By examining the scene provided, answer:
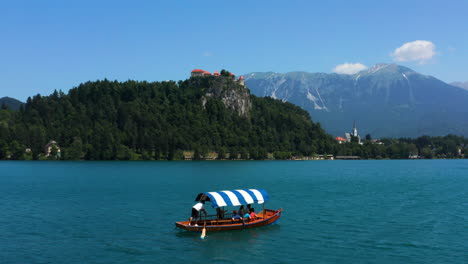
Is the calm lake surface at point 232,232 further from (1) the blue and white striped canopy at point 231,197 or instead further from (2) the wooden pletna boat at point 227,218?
(1) the blue and white striped canopy at point 231,197

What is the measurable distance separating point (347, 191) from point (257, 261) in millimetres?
66131

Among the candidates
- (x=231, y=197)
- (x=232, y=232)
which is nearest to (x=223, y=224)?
(x=232, y=232)

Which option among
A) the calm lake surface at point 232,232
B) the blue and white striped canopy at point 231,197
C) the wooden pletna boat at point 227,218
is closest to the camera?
the calm lake surface at point 232,232

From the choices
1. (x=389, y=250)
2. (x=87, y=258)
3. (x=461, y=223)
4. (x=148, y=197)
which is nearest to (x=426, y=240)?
(x=389, y=250)

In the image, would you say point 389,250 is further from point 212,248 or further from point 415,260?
point 212,248

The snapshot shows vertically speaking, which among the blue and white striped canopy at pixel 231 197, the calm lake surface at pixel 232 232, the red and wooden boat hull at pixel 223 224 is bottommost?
the calm lake surface at pixel 232 232

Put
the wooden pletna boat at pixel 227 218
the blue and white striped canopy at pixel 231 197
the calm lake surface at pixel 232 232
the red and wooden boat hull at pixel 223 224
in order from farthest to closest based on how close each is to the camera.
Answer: the blue and white striped canopy at pixel 231 197 → the wooden pletna boat at pixel 227 218 → the red and wooden boat hull at pixel 223 224 → the calm lake surface at pixel 232 232

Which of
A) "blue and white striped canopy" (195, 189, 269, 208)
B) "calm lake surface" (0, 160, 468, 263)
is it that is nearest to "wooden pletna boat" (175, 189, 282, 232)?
"blue and white striped canopy" (195, 189, 269, 208)

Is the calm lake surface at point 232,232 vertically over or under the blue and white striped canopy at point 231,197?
under

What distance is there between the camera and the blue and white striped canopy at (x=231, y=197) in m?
53.1

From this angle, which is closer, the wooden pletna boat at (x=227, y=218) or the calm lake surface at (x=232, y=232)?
the calm lake surface at (x=232, y=232)

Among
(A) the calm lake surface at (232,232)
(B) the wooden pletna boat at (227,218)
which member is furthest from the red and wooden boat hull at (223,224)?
(A) the calm lake surface at (232,232)

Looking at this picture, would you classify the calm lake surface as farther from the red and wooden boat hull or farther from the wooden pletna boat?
the wooden pletna boat

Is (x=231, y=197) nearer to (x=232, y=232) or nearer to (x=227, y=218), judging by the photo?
(x=227, y=218)
